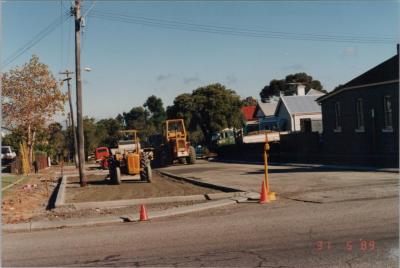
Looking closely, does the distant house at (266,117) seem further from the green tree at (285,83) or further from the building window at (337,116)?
the green tree at (285,83)

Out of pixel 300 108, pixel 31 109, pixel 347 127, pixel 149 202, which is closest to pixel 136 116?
pixel 300 108

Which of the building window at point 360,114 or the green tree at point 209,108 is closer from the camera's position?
the building window at point 360,114

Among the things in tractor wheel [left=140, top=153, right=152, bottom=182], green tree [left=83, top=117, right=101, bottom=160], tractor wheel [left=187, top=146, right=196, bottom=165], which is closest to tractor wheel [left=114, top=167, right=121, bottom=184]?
tractor wheel [left=140, top=153, right=152, bottom=182]

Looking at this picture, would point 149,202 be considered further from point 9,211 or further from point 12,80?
point 12,80

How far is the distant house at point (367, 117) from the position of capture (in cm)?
2907

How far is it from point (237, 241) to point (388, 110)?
894 inches

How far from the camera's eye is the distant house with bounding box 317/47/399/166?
95.4 ft

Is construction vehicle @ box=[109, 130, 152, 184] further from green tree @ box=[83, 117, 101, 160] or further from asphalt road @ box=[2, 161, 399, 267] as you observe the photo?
green tree @ box=[83, 117, 101, 160]

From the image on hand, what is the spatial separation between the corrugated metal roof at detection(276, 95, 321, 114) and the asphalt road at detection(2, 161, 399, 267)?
153 feet

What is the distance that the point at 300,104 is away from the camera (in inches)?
2392

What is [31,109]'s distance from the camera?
46438 millimetres

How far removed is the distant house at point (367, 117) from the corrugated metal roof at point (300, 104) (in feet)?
74.7

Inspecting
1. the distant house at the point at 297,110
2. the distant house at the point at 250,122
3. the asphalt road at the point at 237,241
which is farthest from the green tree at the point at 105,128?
the asphalt road at the point at 237,241

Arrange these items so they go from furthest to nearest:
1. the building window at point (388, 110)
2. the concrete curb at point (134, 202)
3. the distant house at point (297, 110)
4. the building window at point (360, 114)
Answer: the distant house at point (297, 110) < the building window at point (360, 114) < the building window at point (388, 110) < the concrete curb at point (134, 202)
